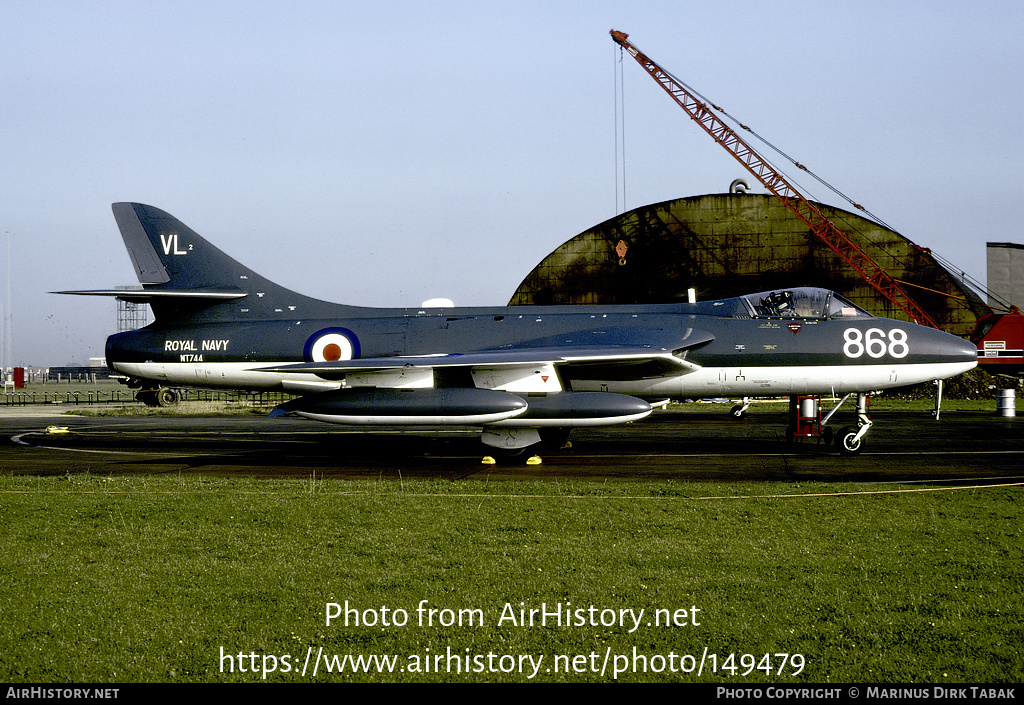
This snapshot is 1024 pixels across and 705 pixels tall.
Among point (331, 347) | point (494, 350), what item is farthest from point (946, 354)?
point (331, 347)

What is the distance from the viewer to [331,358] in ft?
60.9

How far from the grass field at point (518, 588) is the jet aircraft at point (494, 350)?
5301 mm

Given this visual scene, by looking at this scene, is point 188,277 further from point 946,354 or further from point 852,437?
point 946,354

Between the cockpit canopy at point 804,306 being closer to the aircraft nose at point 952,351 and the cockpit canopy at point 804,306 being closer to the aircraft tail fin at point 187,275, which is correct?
the aircraft nose at point 952,351

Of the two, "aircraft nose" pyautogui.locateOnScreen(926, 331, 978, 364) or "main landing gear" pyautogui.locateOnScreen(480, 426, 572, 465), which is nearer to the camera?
"main landing gear" pyautogui.locateOnScreen(480, 426, 572, 465)

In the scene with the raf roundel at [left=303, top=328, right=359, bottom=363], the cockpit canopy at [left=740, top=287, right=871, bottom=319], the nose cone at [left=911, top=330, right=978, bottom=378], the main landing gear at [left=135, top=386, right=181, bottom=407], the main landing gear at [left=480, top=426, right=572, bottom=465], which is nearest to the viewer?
the main landing gear at [left=480, top=426, right=572, bottom=465]

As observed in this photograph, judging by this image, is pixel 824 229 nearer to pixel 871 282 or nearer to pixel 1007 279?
pixel 871 282

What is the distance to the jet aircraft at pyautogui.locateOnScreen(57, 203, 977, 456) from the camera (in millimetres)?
15609

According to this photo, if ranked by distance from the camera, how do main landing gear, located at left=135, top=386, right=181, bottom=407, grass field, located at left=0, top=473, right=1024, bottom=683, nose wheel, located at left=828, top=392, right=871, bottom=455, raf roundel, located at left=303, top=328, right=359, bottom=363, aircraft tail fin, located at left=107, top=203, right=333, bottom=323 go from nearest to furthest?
grass field, located at left=0, top=473, right=1024, bottom=683, nose wheel, located at left=828, top=392, right=871, bottom=455, raf roundel, located at left=303, top=328, right=359, bottom=363, aircraft tail fin, located at left=107, top=203, right=333, bottom=323, main landing gear, located at left=135, top=386, right=181, bottom=407

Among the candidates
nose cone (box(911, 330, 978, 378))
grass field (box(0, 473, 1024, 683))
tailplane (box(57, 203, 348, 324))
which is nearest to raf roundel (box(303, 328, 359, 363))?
tailplane (box(57, 203, 348, 324))

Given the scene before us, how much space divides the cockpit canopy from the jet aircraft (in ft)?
0.10

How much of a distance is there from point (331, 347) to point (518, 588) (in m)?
13.1

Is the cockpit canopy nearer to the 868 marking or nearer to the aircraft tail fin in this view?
the 868 marking
